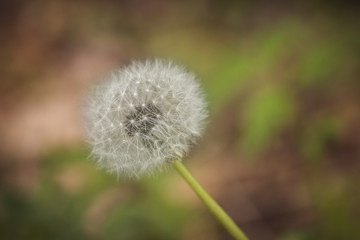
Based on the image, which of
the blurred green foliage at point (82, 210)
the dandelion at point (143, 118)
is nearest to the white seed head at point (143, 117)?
the dandelion at point (143, 118)

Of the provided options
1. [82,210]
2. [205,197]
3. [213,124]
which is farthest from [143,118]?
[213,124]

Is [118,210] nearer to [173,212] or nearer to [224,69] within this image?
[173,212]

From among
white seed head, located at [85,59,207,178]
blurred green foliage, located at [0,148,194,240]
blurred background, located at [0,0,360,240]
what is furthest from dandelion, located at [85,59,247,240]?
blurred green foliage, located at [0,148,194,240]

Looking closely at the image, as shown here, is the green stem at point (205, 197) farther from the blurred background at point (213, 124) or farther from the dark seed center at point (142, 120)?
the blurred background at point (213, 124)

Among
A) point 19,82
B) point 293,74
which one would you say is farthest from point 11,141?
point 293,74

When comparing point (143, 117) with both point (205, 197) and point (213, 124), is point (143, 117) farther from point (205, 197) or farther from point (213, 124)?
point (213, 124)
